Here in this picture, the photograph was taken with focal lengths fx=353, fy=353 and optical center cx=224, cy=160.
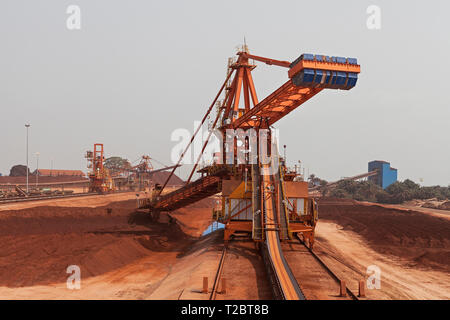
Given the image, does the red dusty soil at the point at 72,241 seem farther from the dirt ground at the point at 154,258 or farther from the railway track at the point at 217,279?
the railway track at the point at 217,279

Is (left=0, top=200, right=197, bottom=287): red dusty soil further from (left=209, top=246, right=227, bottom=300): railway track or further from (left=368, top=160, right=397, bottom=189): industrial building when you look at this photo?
(left=368, top=160, right=397, bottom=189): industrial building

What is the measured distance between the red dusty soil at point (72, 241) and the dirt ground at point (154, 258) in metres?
0.06

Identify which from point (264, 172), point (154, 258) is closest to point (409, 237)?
point (264, 172)

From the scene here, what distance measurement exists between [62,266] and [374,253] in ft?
85.1

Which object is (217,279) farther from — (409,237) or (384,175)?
(384,175)

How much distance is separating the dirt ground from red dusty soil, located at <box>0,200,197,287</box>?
61 millimetres

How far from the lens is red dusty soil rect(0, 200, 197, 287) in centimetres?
2114

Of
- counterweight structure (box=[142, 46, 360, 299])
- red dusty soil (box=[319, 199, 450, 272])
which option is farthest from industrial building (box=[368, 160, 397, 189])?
counterweight structure (box=[142, 46, 360, 299])

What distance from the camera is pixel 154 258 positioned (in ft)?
90.9

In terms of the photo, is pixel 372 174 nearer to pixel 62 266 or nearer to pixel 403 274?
pixel 403 274

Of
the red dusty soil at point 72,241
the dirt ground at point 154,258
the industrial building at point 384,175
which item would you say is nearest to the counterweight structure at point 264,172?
the dirt ground at point 154,258

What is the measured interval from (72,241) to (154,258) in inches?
254

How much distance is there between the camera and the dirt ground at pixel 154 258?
1792 cm
